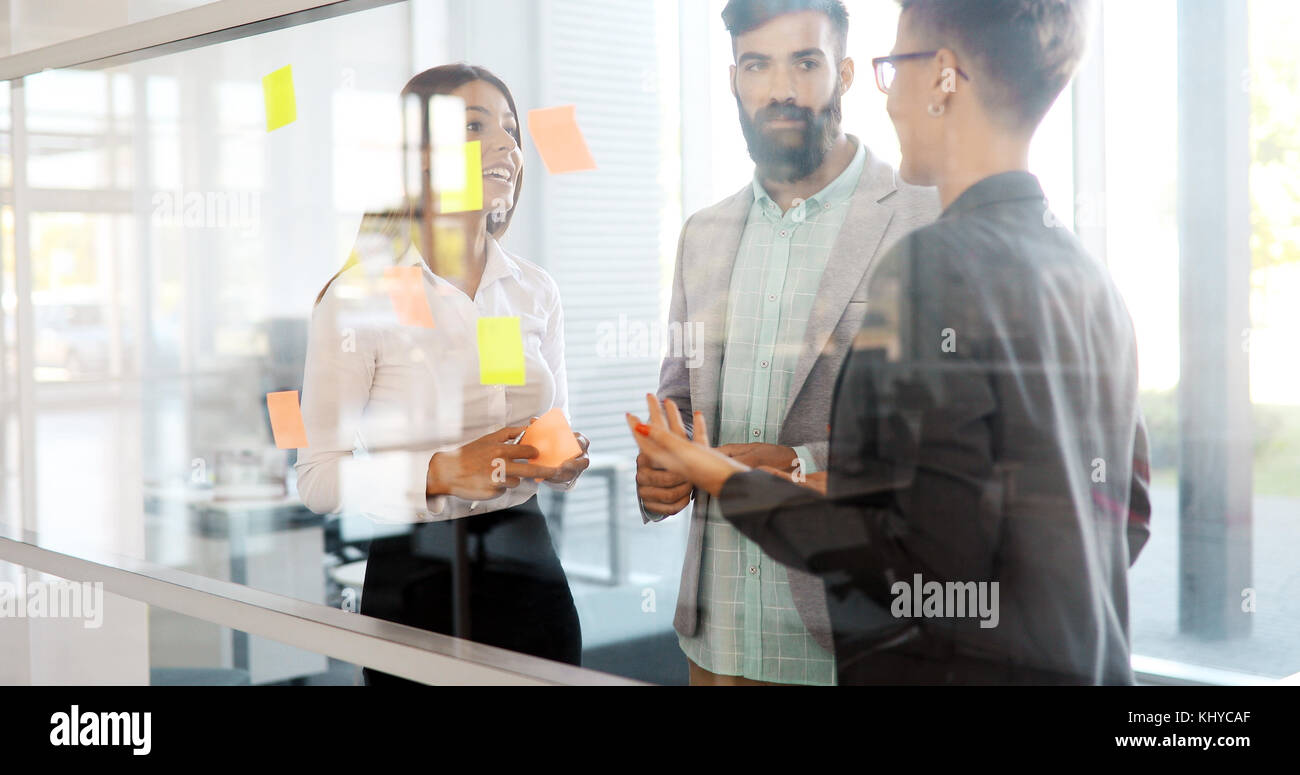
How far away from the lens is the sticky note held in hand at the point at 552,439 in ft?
5.16

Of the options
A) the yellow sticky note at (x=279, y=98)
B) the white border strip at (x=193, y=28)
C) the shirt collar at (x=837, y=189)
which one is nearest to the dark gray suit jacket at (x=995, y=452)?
the shirt collar at (x=837, y=189)

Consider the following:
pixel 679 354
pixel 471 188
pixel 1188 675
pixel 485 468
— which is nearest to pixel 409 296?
pixel 471 188

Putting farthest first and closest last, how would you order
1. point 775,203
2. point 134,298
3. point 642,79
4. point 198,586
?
point 134,298, point 198,586, point 642,79, point 775,203

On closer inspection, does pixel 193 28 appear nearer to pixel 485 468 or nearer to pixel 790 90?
pixel 485 468

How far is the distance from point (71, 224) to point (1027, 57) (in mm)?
2424

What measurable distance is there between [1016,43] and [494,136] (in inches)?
32.1

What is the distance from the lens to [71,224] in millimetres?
2613

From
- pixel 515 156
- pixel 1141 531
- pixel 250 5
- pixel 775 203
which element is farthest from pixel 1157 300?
pixel 250 5

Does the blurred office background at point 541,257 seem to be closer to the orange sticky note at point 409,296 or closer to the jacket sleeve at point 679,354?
the jacket sleeve at point 679,354

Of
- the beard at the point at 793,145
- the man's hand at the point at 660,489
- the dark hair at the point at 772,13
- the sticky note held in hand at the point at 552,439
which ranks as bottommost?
the man's hand at the point at 660,489

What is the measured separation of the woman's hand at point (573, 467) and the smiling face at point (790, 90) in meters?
0.50

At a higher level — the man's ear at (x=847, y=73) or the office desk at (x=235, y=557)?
the man's ear at (x=847, y=73)

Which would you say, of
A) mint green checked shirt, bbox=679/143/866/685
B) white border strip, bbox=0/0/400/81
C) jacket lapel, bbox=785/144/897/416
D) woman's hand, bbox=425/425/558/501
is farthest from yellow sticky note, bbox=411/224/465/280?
jacket lapel, bbox=785/144/897/416

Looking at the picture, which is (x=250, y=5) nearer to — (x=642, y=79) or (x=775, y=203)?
(x=642, y=79)
